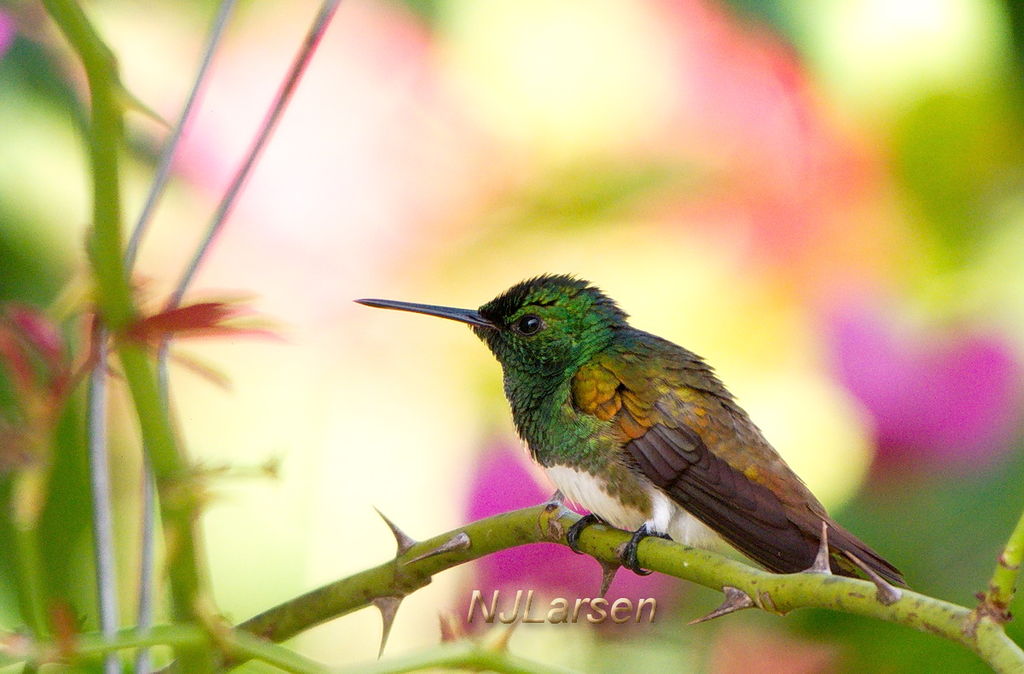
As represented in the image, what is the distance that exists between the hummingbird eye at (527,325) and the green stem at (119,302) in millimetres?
249

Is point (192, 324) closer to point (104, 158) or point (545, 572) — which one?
point (104, 158)

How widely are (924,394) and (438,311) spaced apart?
407mm

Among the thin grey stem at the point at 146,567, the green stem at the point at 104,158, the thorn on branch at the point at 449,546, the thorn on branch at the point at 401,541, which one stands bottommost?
the thorn on branch at the point at 449,546

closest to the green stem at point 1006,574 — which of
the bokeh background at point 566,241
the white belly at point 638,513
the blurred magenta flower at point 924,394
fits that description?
the white belly at point 638,513

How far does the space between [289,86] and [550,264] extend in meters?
0.49

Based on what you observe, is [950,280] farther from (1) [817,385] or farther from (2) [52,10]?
(2) [52,10]

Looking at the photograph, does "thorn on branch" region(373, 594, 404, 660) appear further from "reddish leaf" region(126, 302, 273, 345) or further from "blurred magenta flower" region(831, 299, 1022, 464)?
"blurred magenta flower" region(831, 299, 1022, 464)

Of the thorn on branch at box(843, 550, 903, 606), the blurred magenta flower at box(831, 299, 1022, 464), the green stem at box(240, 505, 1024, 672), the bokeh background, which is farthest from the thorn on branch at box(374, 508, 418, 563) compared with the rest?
the blurred magenta flower at box(831, 299, 1022, 464)

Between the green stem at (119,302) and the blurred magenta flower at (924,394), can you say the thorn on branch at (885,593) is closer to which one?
the green stem at (119,302)

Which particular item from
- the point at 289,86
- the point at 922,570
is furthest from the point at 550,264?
the point at 289,86

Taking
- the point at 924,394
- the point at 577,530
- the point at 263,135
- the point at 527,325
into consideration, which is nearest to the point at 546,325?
the point at 527,325

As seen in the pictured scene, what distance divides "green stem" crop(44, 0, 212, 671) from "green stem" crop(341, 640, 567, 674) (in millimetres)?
34

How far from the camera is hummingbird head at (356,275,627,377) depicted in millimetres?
442

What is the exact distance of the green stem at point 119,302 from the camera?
193 mm
